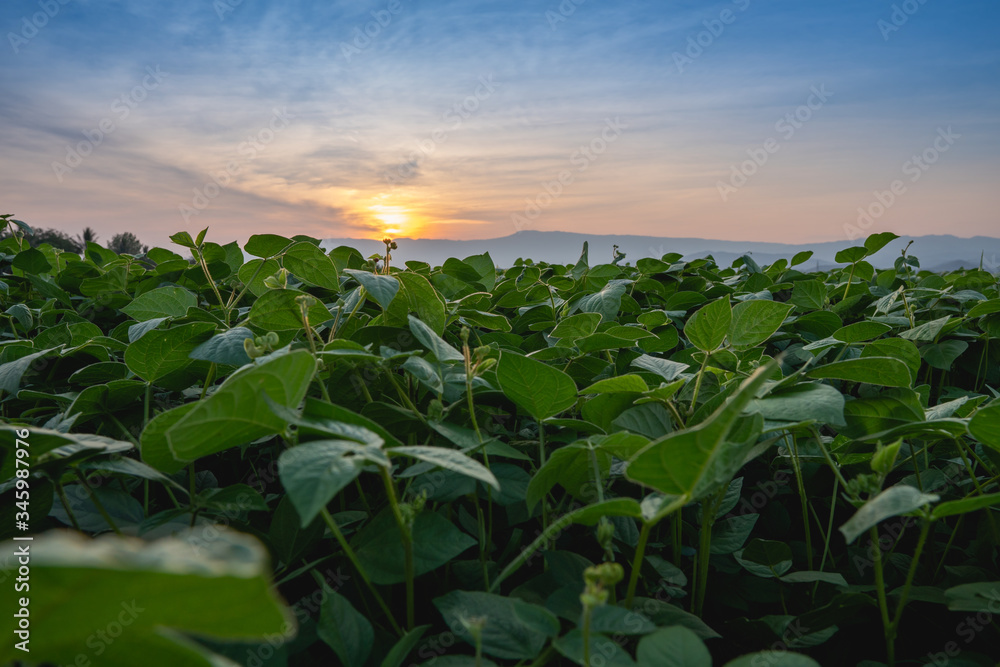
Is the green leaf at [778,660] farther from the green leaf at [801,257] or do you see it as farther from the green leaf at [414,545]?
the green leaf at [801,257]

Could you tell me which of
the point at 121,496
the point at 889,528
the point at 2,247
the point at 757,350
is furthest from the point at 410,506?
the point at 2,247

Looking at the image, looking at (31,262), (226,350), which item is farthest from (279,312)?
(31,262)

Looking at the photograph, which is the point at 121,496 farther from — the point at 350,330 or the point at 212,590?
the point at 212,590

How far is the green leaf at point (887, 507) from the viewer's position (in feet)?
1.73

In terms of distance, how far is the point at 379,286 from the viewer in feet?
2.81

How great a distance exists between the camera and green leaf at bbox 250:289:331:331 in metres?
0.93

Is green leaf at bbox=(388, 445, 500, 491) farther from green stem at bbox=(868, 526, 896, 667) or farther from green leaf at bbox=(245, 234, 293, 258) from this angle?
green leaf at bbox=(245, 234, 293, 258)

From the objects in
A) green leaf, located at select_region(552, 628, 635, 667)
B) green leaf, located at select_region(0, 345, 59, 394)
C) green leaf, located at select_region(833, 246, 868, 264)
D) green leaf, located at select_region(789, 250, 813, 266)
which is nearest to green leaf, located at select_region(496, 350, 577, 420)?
green leaf, located at select_region(552, 628, 635, 667)

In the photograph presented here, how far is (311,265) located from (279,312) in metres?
0.24

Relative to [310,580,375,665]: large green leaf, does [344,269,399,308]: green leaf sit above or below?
above

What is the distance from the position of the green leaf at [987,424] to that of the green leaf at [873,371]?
0.52 feet

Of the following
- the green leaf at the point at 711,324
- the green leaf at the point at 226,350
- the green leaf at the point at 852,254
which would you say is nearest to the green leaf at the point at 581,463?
the green leaf at the point at 711,324

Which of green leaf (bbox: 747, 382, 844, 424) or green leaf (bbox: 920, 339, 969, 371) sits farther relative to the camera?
green leaf (bbox: 920, 339, 969, 371)

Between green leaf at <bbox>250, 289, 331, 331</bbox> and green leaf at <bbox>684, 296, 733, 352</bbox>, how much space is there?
0.62m
